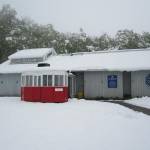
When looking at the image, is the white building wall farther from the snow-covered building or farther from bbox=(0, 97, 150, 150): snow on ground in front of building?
bbox=(0, 97, 150, 150): snow on ground in front of building

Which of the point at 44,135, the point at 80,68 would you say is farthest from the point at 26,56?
the point at 44,135

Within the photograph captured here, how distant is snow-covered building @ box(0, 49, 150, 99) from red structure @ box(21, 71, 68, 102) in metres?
1.47

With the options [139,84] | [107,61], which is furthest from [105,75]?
[139,84]

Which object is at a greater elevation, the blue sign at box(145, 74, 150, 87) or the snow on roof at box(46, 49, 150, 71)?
the snow on roof at box(46, 49, 150, 71)

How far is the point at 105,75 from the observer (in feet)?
85.6

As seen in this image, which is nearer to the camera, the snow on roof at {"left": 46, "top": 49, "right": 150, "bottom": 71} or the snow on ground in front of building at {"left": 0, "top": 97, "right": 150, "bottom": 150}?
the snow on ground in front of building at {"left": 0, "top": 97, "right": 150, "bottom": 150}

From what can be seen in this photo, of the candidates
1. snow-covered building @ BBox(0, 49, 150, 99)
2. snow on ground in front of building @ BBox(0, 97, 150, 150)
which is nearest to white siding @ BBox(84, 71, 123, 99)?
snow-covered building @ BBox(0, 49, 150, 99)

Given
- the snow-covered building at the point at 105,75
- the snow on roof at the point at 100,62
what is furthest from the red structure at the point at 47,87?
the snow on roof at the point at 100,62

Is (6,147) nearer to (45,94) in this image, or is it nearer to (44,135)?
(44,135)

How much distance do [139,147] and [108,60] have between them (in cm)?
2119

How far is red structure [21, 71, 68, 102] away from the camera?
70.8 feet

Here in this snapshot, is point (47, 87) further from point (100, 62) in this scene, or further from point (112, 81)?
point (100, 62)

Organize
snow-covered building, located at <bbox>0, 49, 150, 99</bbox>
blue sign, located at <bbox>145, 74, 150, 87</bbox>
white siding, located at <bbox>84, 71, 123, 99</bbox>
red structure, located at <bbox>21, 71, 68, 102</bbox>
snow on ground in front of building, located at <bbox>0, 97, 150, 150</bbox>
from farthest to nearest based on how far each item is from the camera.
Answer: white siding, located at <bbox>84, 71, 123, 99</bbox>
snow-covered building, located at <bbox>0, 49, 150, 99</bbox>
blue sign, located at <bbox>145, 74, 150, 87</bbox>
red structure, located at <bbox>21, 71, 68, 102</bbox>
snow on ground in front of building, located at <bbox>0, 97, 150, 150</bbox>

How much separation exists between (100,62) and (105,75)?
2116mm
